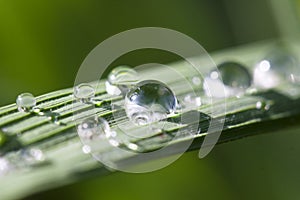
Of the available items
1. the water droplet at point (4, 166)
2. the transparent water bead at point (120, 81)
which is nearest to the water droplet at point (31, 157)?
the water droplet at point (4, 166)

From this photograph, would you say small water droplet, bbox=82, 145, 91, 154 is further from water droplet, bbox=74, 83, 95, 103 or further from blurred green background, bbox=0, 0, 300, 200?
blurred green background, bbox=0, 0, 300, 200

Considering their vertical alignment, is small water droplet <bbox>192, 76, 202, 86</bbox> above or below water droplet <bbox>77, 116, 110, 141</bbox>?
above

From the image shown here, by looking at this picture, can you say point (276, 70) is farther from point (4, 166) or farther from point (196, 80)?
point (4, 166)

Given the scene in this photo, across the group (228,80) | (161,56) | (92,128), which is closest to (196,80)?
(228,80)

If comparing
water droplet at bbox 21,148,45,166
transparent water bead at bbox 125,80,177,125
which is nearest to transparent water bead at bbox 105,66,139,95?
transparent water bead at bbox 125,80,177,125

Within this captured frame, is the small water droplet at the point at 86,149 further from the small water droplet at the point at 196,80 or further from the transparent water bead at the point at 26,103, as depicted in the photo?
the small water droplet at the point at 196,80
